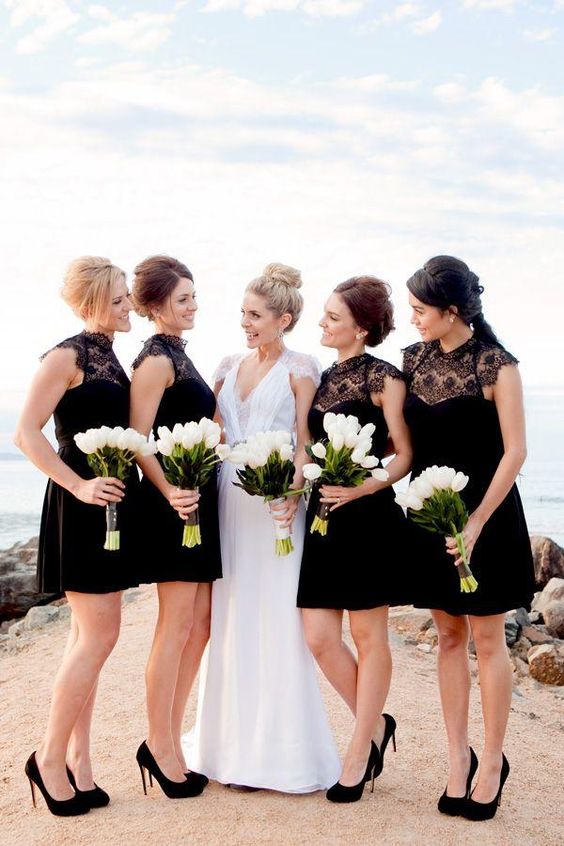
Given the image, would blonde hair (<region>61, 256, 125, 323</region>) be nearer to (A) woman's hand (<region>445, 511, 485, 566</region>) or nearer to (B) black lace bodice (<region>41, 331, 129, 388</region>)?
(B) black lace bodice (<region>41, 331, 129, 388</region>)

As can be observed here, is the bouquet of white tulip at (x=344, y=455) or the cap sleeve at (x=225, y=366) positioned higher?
the cap sleeve at (x=225, y=366)

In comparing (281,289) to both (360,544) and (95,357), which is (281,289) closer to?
(95,357)

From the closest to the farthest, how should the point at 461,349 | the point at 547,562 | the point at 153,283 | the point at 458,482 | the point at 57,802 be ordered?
the point at 458,482 < the point at 461,349 < the point at 57,802 < the point at 153,283 < the point at 547,562

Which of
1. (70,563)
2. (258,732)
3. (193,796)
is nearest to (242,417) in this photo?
(70,563)

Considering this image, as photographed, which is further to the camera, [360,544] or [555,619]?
[555,619]

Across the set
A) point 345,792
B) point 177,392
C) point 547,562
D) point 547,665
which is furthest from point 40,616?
point 177,392

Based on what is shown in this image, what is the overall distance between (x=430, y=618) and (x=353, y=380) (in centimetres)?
537

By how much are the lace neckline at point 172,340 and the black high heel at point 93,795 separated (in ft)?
7.66

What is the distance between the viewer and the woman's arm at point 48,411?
15.8ft

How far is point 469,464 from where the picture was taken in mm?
4895

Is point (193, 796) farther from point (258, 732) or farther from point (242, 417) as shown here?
point (242, 417)

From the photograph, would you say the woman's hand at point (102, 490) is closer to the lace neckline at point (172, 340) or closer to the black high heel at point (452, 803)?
the lace neckline at point (172, 340)

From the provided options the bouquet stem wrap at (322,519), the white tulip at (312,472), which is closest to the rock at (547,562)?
the bouquet stem wrap at (322,519)

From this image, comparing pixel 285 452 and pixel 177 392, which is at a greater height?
pixel 177 392
